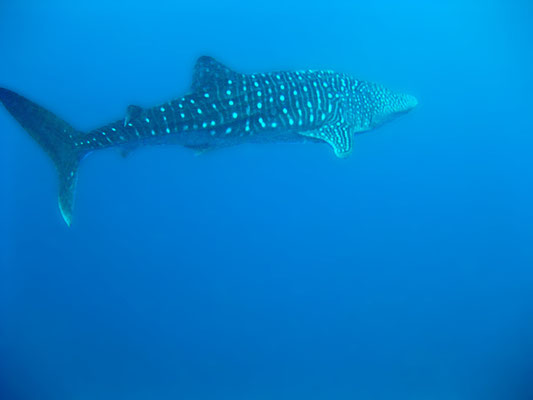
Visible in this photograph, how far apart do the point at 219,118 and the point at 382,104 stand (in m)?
3.41

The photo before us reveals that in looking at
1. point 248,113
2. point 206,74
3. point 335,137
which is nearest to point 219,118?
point 248,113

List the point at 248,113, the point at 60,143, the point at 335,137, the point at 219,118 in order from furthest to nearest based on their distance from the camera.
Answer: the point at 335,137
the point at 248,113
the point at 219,118
the point at 60,143

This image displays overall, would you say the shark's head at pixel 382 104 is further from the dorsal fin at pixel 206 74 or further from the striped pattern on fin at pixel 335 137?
the dorsal fin at pixel 206 74

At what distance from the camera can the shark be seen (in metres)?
5.36

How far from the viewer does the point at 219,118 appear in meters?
5.70

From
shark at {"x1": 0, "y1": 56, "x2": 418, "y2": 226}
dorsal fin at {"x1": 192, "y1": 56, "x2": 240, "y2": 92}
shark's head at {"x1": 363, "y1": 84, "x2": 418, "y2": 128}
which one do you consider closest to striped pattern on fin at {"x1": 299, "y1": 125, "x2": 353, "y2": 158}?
Answer: shark at {"x1": 0, "y1": 56, "x2": 418, "y2": 226}

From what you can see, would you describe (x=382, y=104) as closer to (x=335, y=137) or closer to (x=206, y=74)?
(x=335, y=137)

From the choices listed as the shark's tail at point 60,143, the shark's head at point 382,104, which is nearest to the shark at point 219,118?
the shark's tail at point 60,143

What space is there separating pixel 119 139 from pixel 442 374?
10.3m

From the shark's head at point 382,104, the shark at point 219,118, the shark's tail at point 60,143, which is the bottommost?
the shark's tail at point 60,143

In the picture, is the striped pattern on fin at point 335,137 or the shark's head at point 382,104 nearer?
the striped pattern on fin at point 335,137

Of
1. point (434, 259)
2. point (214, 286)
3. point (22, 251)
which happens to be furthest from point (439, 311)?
point (22, 251)

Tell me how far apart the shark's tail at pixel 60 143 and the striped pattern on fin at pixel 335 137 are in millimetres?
3301

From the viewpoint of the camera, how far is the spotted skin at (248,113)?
541cm
